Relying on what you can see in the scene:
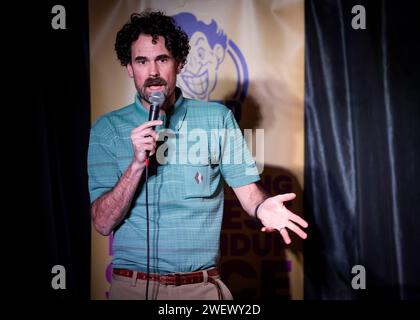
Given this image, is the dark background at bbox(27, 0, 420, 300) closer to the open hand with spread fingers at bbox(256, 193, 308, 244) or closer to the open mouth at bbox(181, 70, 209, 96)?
the open mouth at bbox(181, 70, 209, 96)

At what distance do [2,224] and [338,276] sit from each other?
5.57ft

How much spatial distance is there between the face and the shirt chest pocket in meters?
0.31

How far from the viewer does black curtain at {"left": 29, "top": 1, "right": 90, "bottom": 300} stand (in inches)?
87.1

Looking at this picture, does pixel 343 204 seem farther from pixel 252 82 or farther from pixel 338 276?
pixel 252 82

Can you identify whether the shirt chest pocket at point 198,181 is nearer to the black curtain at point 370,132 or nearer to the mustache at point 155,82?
the mustache at point 155,82

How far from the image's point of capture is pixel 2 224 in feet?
7.15

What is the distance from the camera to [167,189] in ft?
5.97

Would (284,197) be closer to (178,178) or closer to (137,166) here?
(178,178)

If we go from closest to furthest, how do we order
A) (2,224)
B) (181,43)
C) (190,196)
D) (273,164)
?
(190,196) < (181,43) < (2,224) < (273,164)

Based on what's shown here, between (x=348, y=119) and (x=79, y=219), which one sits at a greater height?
(x=348, y=119)

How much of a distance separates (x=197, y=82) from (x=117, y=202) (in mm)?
870

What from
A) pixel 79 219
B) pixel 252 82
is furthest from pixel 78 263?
pixel 252 82

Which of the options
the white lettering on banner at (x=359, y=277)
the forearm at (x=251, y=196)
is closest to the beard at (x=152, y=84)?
the forearm at (x=251, y=196)

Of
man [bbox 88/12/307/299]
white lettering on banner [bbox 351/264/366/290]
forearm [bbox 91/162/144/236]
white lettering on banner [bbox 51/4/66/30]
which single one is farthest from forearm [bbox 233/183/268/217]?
white lettering on banner [bbox 51/4/66/30]
